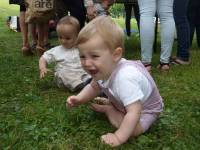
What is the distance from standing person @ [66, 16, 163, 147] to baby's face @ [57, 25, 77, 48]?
1229mm

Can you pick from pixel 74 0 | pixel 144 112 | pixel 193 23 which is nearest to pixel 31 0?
pixel 74 0

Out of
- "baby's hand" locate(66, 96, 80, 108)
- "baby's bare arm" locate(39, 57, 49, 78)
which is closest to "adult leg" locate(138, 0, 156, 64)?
"baby's bare arm" locate(39, 57, 49, 78)

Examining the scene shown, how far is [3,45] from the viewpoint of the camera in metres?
6.68

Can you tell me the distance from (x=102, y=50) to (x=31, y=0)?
2762mm

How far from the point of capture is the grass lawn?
2598mm

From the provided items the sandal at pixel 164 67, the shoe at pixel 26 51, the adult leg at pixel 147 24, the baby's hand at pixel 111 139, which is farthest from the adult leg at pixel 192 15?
the baby's hand at pixel 111 139

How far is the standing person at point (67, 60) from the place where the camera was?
3.84m

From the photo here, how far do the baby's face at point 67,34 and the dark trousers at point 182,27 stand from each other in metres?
1.38

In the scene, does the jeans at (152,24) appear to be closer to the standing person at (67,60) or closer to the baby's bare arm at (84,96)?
the standing person at (67,60)

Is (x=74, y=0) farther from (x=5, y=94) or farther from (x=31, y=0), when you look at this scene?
(x=5, y=94)

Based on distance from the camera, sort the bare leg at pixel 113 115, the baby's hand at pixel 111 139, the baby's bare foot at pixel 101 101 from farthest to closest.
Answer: the baby's bare foot at pixel 101 101 → the bare leg at pixel 113 115 → the baby's hand at pixel 111 139

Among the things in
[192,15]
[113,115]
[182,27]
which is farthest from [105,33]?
[192,15]

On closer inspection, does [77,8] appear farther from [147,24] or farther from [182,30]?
[182,30]

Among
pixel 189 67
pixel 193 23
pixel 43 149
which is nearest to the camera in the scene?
pixel 43 149
